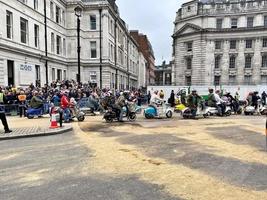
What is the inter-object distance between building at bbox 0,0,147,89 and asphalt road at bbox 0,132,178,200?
22355 mm

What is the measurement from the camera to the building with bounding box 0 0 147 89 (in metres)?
29.6

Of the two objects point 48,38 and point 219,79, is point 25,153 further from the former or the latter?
point 219,79

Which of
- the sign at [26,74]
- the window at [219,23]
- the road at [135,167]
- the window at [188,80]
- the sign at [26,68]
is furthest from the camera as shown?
the window at [188,80]

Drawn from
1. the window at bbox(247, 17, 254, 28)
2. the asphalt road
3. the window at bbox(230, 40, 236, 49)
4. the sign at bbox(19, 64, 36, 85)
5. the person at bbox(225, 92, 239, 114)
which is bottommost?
the asphalt road

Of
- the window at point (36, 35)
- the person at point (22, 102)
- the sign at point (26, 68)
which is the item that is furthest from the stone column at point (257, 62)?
the person at point (22, 102)

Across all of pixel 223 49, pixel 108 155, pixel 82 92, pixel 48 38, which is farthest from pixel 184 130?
pixel 223 49

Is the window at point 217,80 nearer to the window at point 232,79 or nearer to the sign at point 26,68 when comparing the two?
the window at point 232,79

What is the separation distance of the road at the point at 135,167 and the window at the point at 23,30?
2422 cm

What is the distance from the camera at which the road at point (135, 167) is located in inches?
212

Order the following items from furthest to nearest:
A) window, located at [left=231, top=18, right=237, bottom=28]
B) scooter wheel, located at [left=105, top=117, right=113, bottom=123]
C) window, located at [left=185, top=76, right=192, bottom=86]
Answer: window, located at [left=185, top=76, right=192, bottom=86], window, located at [left=231, top=18, right=237, bottom=28], scooter wheel, located at [left=105, top=117, right=113, bottom=123]

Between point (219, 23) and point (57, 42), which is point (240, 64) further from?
point (57, 42)

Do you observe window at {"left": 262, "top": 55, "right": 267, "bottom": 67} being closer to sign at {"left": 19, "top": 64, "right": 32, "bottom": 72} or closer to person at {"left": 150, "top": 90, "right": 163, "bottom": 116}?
sign at {"left": 19, "top": 64, "right": 32, "bottom": 72}

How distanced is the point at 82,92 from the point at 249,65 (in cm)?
5432

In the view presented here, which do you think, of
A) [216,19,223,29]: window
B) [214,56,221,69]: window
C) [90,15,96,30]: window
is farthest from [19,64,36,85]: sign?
[216,19,223,29]: window
